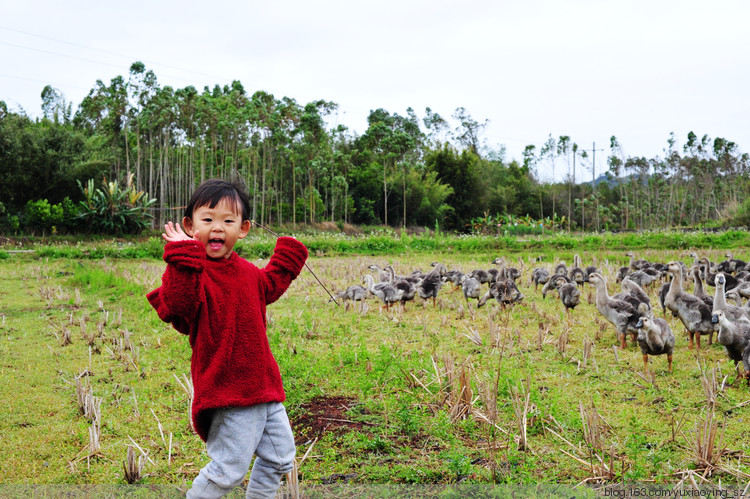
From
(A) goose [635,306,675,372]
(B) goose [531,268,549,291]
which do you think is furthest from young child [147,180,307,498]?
(B) goose [531,268,549,291]

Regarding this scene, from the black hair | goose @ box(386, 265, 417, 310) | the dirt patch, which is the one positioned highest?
the black hair

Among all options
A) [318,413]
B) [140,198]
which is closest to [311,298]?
[318,413]

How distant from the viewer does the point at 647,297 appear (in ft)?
27.3

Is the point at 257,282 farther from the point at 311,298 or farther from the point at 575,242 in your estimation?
the point at 575,242

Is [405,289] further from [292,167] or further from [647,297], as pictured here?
[292,167]

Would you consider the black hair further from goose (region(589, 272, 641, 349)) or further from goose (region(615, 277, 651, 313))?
goose (region(615, 277, 651, 313))

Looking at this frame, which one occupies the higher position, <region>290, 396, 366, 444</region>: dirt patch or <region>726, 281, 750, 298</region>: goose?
<region>726, 281, 750, 298</region>: goose

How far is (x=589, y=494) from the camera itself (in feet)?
10.9

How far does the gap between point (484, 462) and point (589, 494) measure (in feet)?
2.41

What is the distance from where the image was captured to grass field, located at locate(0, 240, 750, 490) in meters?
3.81

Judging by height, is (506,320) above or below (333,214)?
below

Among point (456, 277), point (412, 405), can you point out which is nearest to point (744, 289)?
point (456, 277)

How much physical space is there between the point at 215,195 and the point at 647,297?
290 inches

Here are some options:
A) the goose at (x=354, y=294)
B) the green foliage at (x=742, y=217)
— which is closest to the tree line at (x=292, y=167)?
the green foliage at (x=742, y=217)
